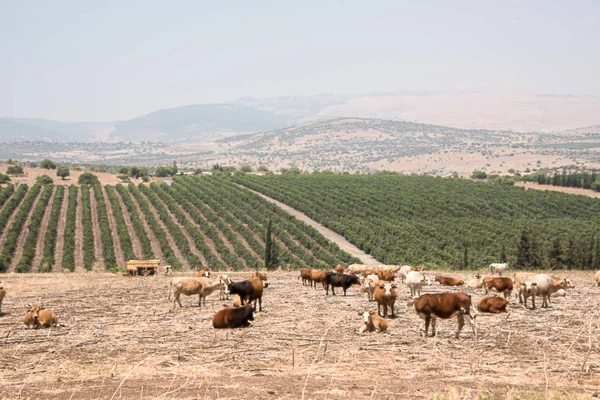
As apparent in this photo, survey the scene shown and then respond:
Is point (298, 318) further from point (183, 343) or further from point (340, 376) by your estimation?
point (340, 376)

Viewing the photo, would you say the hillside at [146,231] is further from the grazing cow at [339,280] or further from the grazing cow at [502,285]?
the grazing cow at [502,285]

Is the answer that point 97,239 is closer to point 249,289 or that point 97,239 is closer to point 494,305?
point 249,289

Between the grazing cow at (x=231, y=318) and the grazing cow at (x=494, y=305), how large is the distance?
6777 mm

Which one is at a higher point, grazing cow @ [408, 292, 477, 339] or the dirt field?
grazing cow @ [408, 292, 477, 339]

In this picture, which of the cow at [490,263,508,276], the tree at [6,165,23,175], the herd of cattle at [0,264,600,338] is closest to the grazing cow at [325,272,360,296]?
the herd of cattle at [0,264,600,338]

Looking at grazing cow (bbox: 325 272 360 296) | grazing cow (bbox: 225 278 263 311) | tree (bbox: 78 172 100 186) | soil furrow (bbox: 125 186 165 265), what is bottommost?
soil furrow (bbox: 125 186 165 265)

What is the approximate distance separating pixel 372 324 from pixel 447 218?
230 feet

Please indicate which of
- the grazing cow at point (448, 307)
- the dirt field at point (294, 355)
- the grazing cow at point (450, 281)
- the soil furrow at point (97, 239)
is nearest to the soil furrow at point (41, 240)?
the soil furrow at point (97, 239)

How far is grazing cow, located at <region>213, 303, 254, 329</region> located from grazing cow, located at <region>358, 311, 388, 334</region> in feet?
10.0

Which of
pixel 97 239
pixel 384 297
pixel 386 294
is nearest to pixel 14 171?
pixel 97 239

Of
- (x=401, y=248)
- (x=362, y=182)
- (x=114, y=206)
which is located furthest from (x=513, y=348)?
(x=362, y=182)

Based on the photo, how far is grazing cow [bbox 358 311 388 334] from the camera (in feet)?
46.5

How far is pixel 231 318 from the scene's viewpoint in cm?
1480

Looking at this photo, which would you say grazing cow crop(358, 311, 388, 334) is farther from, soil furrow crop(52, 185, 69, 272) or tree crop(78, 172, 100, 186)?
tree crop(78, 172, 100, 186)
